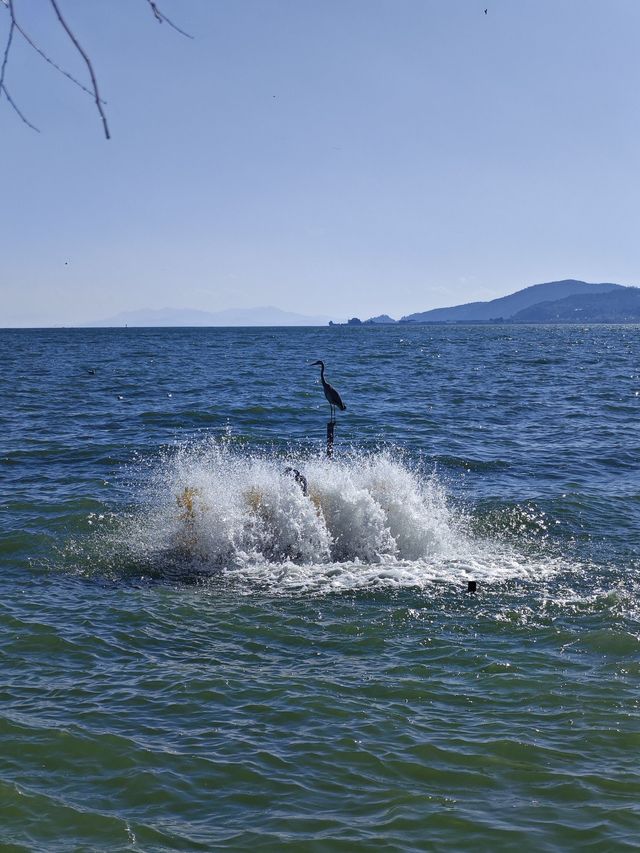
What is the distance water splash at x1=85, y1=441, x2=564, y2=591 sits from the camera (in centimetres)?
1081

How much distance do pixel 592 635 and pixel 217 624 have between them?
4179 millimetres

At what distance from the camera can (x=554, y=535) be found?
Result: 502 inches

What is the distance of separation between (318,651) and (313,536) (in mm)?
3588

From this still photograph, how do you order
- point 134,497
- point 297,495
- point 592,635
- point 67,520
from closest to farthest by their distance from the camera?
1. point 592,635
2. point 297,495
3. point 67,520
4. point 134,497

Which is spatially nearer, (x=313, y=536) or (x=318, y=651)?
(x=318, y=651)

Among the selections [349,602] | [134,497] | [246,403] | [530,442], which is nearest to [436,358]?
[246,403]

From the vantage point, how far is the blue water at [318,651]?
554cm

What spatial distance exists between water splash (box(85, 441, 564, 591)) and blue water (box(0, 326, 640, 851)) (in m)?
0.04

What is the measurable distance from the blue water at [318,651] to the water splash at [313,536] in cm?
4

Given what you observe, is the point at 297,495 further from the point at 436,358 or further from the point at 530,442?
the point at 436,358

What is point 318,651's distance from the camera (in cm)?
818

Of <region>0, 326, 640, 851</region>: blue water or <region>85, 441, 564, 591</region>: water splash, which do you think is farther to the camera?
<region>85, 441, 564, 591</region>: water splash

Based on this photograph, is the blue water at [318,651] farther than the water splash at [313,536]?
No

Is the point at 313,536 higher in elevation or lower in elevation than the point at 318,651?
higher
